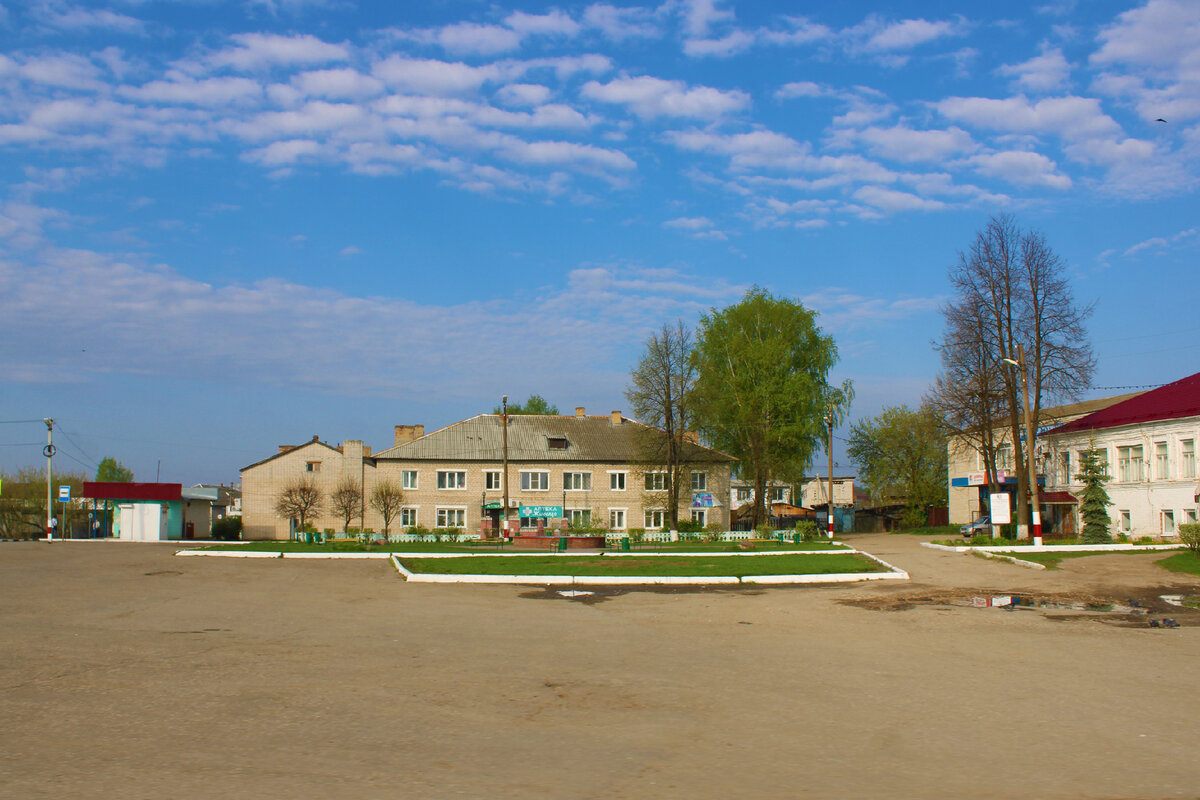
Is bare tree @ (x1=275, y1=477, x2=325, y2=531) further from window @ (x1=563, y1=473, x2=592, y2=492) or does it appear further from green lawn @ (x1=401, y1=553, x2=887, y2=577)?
green lawn @ (x1=401, y1=553, x2=887, y2=577)

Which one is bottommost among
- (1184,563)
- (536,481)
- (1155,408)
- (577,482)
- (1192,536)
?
(1184,563)

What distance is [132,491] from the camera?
2254 inches

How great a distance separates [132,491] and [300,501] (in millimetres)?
11075

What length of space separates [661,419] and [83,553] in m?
33.3

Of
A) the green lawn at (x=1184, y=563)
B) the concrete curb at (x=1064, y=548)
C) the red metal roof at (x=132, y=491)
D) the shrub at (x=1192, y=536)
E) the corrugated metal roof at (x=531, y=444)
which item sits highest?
the corrugated metal roof at (x=531, y=444)

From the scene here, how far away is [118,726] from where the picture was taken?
24.4 ft

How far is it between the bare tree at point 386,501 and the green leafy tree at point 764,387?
20179 millimetres

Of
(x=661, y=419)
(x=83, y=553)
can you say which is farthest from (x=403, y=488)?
(x=83, y=553)

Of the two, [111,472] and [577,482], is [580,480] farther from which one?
[111,472]

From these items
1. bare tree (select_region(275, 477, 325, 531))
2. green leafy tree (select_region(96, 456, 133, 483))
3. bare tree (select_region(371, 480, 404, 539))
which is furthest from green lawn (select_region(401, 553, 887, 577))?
green leafy tree (select_region(96, 456, 133, 483))

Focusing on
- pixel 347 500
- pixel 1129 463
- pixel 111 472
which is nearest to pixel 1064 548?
pixel 1129 463

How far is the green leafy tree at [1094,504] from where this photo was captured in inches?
1435

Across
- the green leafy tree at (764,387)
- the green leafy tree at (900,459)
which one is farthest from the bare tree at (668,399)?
the green leafy tree at (900,459)

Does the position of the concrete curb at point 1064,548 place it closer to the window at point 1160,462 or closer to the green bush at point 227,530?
the window at point 1160,462
